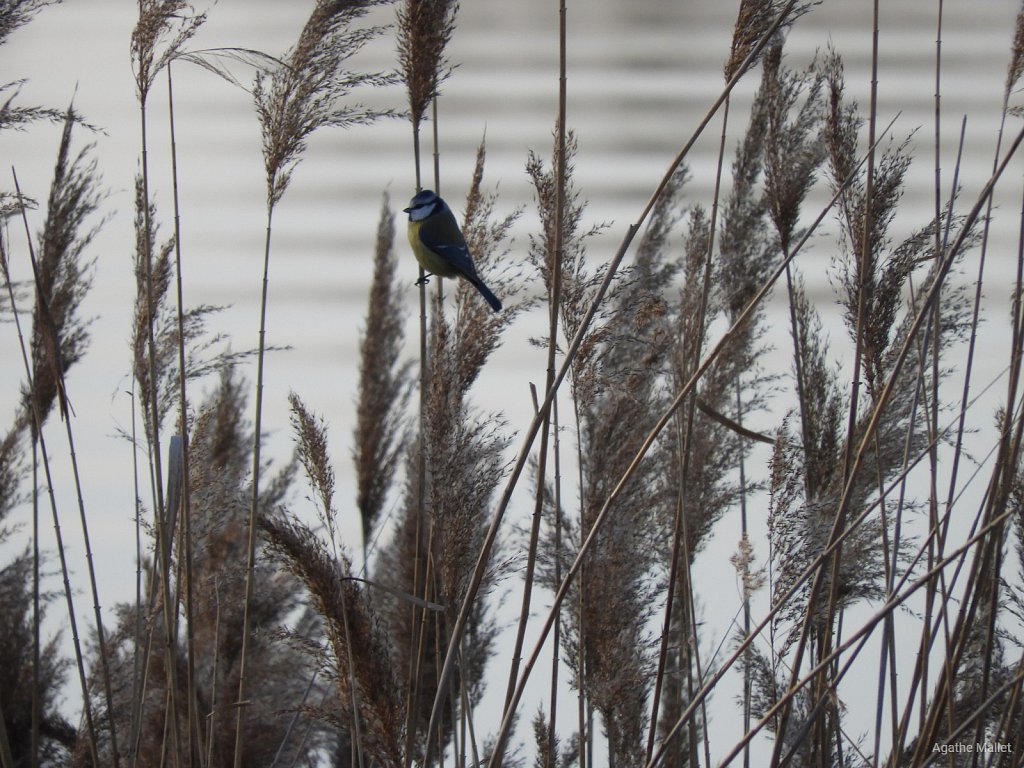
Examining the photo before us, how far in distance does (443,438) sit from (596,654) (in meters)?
0.88

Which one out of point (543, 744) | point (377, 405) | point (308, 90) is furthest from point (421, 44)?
point (377, 405)

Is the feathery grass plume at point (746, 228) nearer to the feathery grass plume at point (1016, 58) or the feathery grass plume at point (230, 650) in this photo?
the feathery grass plume at point (1016, 58)

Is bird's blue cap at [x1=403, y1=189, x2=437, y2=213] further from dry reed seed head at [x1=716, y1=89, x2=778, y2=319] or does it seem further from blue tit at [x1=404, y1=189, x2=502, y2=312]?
dry reed seed head at [x1=716, y1=89, x2=778, y2=319]

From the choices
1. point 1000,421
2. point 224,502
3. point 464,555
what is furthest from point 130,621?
point 1000,421

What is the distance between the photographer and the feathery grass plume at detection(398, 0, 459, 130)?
239cm

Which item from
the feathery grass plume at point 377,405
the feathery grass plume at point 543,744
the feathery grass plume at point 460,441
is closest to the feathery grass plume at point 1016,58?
Answer: the feathery grass plume at point 460,441

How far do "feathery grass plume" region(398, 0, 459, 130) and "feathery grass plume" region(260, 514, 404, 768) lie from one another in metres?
0.92

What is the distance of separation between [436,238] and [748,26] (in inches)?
42.8

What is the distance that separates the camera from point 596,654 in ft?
9.21

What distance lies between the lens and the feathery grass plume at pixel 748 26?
6.91 feet

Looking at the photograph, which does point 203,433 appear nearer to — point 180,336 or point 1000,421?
point 180,336

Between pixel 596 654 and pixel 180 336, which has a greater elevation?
pixel 180 336

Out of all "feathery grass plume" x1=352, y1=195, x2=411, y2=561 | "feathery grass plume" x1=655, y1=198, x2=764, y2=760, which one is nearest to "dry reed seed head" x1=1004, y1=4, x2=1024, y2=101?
"feathery grass plume" x1=655, y1=198, x2=764, y2=760

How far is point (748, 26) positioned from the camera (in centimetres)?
211
